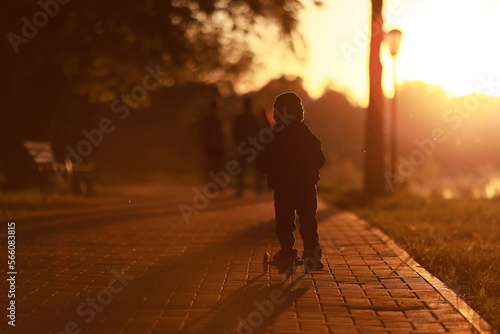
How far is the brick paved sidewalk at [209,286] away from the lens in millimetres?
5141

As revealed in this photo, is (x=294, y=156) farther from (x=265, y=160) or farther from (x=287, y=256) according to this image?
(x=287, y=256)

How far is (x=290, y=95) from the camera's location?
729 cm

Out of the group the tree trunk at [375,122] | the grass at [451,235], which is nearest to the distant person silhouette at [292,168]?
the grass at [451,235]

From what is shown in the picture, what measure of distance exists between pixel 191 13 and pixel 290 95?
8.93 meters

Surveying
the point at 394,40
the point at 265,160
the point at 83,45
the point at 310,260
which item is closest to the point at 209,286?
the point at 310,260

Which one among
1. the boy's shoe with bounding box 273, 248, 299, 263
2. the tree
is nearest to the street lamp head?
the tree

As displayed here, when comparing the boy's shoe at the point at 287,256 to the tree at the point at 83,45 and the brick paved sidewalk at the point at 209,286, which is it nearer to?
the brick paved sidewalk at the point at 209,286

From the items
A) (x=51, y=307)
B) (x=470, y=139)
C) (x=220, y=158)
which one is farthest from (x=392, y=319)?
(x=470, y=139)

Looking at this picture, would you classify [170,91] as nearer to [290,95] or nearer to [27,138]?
[27,138]

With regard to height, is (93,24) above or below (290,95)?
above

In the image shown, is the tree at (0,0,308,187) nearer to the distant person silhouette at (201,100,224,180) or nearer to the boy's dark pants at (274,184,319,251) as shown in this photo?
the distant person silhouette at (201,100,224,180)

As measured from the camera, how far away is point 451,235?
10.2 metres

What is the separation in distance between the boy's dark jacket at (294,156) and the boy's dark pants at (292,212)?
77 mm

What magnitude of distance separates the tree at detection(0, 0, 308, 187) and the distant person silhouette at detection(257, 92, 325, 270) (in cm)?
785
